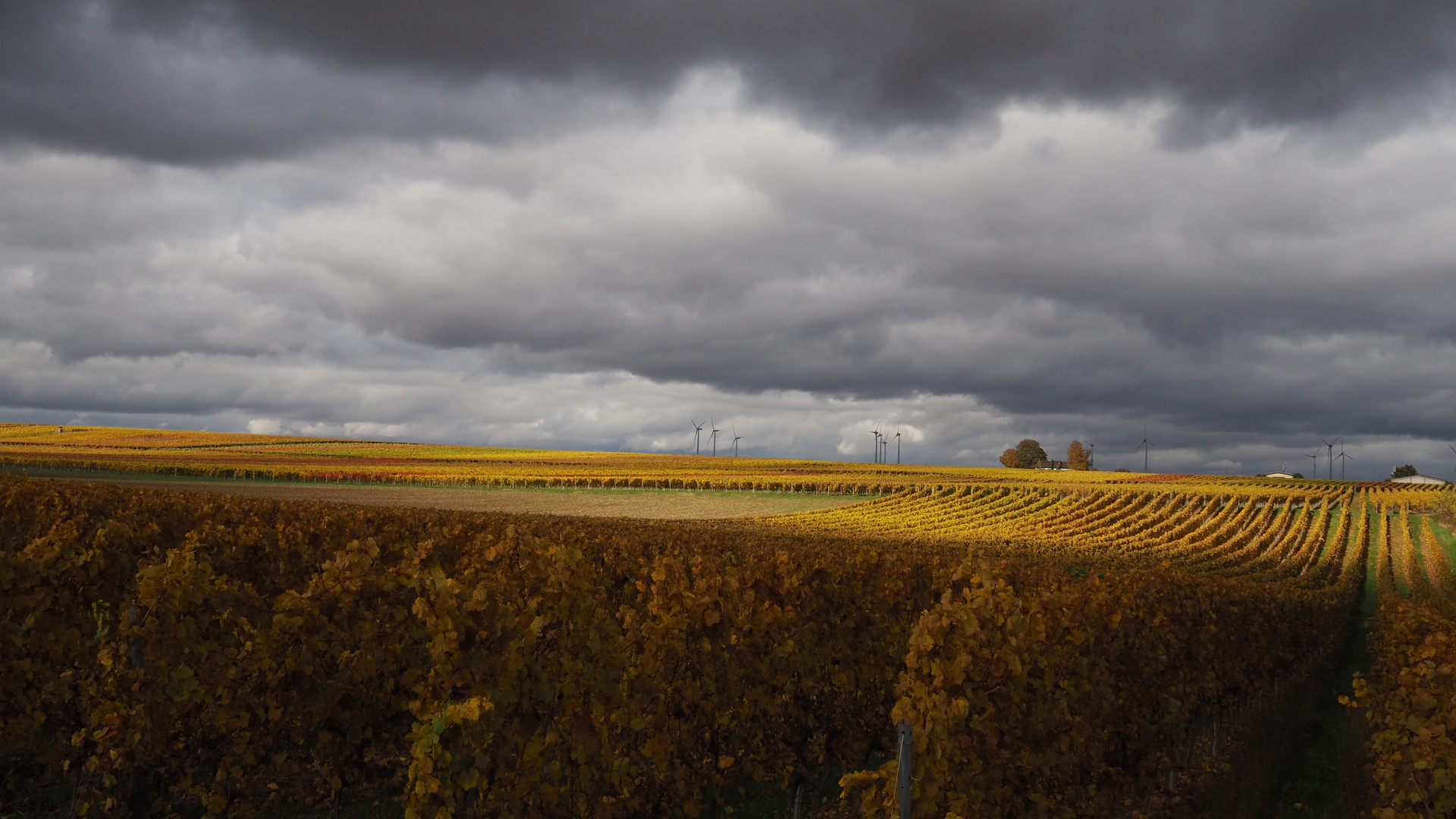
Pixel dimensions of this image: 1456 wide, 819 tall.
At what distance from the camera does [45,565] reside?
671 cm

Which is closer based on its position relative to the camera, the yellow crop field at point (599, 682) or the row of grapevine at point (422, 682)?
the row of grapevine at point (422, 682)

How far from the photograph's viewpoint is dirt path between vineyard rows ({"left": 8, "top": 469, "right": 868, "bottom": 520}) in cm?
5631

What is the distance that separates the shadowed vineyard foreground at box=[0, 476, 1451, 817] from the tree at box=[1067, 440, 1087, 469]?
15878 cm

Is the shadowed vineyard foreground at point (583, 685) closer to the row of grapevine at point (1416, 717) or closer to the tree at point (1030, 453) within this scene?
the row of grapevine at point (1416, 717)

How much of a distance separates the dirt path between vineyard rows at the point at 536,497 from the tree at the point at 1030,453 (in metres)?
105

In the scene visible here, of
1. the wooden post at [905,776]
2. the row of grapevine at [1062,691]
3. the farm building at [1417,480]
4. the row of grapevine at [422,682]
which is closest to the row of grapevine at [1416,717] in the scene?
the row of grapevine at [1062,691]

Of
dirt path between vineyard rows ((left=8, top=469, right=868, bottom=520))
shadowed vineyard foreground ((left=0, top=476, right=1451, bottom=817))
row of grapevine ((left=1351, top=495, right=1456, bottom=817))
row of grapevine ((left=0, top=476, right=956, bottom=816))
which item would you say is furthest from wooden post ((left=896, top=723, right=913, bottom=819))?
dirt path between vineyard rows ((left=8, top=469, right=868, bottom=520))

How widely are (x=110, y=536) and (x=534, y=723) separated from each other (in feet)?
20.3

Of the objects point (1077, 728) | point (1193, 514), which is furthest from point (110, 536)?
point (1193, 514)

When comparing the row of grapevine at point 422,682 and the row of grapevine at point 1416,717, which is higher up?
the row of grapevine at point 422,682

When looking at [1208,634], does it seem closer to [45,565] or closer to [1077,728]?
[1077,728]

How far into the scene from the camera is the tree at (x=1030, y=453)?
167000mm

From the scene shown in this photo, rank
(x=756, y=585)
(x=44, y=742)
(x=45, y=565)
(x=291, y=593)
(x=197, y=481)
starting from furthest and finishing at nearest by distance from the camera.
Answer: (x=197, y=481) < (x=756, y=585) < (x=45, y=565) < (x=44, y=742) < (x=291, y=593)

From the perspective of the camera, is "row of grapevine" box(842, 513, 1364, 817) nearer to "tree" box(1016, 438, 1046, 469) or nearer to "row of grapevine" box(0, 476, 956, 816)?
"row of grapevine" box(0, 476, 956, 816)
